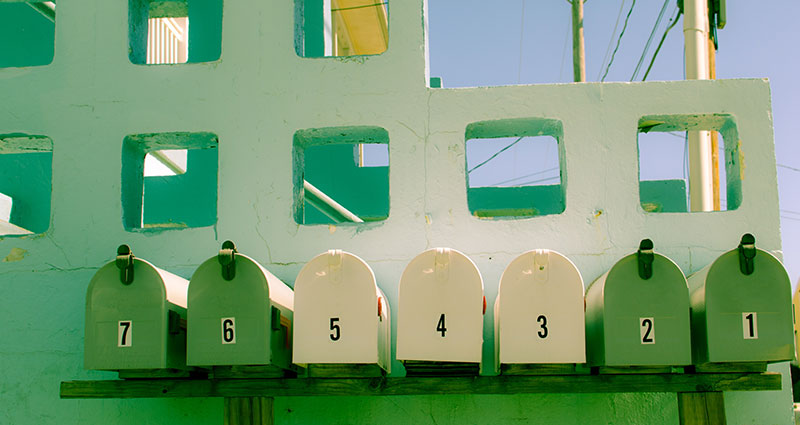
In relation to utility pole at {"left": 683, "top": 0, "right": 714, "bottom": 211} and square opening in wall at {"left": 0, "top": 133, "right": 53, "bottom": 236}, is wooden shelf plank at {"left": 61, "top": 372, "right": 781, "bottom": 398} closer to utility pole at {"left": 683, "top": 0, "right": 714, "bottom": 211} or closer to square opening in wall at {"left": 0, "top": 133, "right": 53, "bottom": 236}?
utility pole at {"left": 683, "top": 0, "right": 714, "bottom": 211}

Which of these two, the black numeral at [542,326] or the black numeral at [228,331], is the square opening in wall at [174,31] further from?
the black numeral at [542,326]

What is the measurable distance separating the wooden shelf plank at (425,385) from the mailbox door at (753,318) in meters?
0.27

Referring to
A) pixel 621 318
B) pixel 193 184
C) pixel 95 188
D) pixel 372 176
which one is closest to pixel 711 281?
pixel 621 318

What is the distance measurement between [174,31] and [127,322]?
25.0ft

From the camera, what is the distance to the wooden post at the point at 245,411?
471cm

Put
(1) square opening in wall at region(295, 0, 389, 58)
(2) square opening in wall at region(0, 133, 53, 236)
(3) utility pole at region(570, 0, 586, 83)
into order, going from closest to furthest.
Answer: (2) square opening in wall at region(0, 133, 53, 236), (1) square opening in wall at region(295, 0, 389, 58), (3) utility pole at region(570, 0, 586, 83)

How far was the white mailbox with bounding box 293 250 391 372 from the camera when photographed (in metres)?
4.37

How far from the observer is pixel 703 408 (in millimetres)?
4574

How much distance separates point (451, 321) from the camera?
4355mm

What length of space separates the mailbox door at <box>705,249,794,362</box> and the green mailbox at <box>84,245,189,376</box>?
2.69m

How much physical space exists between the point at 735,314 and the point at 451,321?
1.38 m

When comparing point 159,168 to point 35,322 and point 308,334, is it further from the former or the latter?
point 308,334

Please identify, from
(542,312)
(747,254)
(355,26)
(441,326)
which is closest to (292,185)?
(441,326)

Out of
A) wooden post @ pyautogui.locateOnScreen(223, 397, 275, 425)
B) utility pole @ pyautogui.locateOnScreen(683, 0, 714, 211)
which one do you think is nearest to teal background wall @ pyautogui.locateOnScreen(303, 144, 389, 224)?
utility pole @ pyautogui.locateOnScreen(683, 0, 714, 211)
